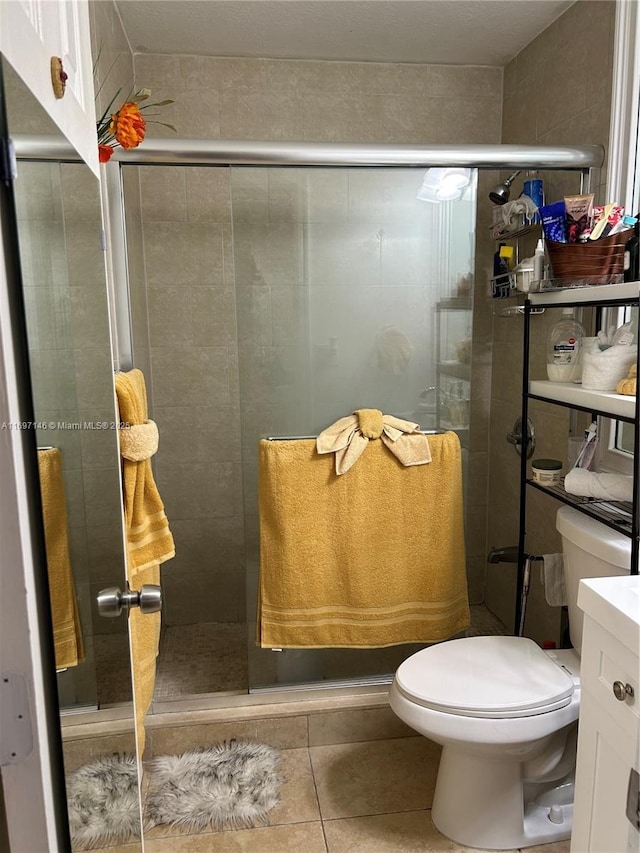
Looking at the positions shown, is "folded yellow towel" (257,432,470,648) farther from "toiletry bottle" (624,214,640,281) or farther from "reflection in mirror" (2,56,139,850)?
"reflection in mirror" (2,56,139,850)

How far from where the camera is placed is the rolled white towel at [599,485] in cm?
171

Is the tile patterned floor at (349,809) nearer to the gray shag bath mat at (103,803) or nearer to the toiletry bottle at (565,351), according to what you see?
the gray shag bath mat at (103,803)

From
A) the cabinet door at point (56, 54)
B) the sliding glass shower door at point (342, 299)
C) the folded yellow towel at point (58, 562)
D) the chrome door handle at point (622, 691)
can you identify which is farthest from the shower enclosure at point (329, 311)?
the folded yellow towel at point (58, 562)

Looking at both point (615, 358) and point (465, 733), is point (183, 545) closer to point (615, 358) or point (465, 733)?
point (465, 733)

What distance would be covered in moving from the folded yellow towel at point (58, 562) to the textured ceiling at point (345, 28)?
2.04 m

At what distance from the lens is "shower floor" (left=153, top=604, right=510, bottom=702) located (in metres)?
2.30

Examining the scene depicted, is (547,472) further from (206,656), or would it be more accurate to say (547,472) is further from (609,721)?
(206,656)

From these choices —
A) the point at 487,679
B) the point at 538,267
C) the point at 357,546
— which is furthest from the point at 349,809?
the point at 538,267

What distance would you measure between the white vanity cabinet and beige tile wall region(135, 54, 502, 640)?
4.51 ft

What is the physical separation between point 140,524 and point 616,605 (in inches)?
43.2

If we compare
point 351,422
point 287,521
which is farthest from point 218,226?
point 287,521

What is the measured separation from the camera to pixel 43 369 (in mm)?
678

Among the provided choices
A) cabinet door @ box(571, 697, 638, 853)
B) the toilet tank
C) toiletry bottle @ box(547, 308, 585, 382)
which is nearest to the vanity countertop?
cabinet door @ box(571, 697, 638, 853)

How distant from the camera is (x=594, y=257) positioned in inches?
70.6
